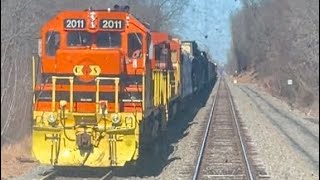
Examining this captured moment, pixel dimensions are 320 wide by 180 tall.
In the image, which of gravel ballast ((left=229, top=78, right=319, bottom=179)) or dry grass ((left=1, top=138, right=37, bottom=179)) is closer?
dry grass ((left=1, top=138, right=37, bottom=179))

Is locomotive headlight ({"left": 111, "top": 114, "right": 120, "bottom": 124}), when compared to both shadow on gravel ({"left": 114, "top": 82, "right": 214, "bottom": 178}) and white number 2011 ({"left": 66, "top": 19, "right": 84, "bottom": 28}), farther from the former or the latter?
white number 2011 ({"left": 66, "top": 19, "right": 84, "bottom": 28})

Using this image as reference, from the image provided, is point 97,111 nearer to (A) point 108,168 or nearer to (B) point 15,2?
(A) point 108,168

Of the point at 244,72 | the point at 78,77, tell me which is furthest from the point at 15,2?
the point at 244,72

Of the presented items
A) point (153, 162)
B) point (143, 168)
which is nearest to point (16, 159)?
point (143, 168)

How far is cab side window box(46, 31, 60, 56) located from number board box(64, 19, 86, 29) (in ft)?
0.90

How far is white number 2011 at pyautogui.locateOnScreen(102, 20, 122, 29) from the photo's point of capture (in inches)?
624

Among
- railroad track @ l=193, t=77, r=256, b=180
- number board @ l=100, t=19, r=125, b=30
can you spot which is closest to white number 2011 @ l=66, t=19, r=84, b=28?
number board @ l=100, t=19, r=125, b=30

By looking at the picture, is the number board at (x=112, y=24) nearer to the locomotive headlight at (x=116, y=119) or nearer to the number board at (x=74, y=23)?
the number board at (x=74, y=23)

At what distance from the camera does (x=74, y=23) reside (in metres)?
15.9

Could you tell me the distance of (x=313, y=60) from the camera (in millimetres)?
13039

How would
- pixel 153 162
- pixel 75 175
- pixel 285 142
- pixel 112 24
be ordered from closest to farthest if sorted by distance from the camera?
pixel 75 175 → pixel 112 24 → pixel 153 162 → pixel 285 142

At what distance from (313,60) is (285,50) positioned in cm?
77

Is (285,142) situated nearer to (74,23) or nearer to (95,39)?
(95,39)

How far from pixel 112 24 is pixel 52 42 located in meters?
1.34
